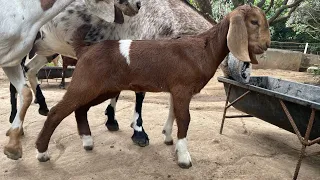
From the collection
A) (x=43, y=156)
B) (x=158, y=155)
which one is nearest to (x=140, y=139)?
(x=158, y=155)

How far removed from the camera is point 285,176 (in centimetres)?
289

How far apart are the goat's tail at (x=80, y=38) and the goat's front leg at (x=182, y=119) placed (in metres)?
0.90

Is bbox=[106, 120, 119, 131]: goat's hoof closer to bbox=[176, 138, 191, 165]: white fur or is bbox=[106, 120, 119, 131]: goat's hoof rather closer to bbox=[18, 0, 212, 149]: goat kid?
bbox=[18, 0, 212, 149]: goat kid

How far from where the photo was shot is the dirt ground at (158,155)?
9.28 feet

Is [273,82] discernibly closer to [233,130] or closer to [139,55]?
[233,130]

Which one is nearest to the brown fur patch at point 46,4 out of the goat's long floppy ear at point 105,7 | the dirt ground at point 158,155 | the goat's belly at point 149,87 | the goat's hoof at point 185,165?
the goat's long floppy ear at point 105,7

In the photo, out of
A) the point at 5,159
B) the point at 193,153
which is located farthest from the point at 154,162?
the point at 5,159

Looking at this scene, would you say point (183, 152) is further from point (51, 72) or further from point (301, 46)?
point (301, 46)

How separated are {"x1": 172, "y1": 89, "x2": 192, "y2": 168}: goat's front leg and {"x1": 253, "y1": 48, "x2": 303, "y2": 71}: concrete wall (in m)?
10.7

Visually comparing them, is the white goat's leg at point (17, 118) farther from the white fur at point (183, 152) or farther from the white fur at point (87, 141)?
the white fur at point (183, 152)

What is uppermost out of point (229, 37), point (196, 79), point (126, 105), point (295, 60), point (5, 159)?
point (229, 37)

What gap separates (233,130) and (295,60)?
402 inches

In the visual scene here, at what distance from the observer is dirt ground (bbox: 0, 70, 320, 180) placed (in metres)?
2.83

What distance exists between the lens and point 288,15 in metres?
7.77
